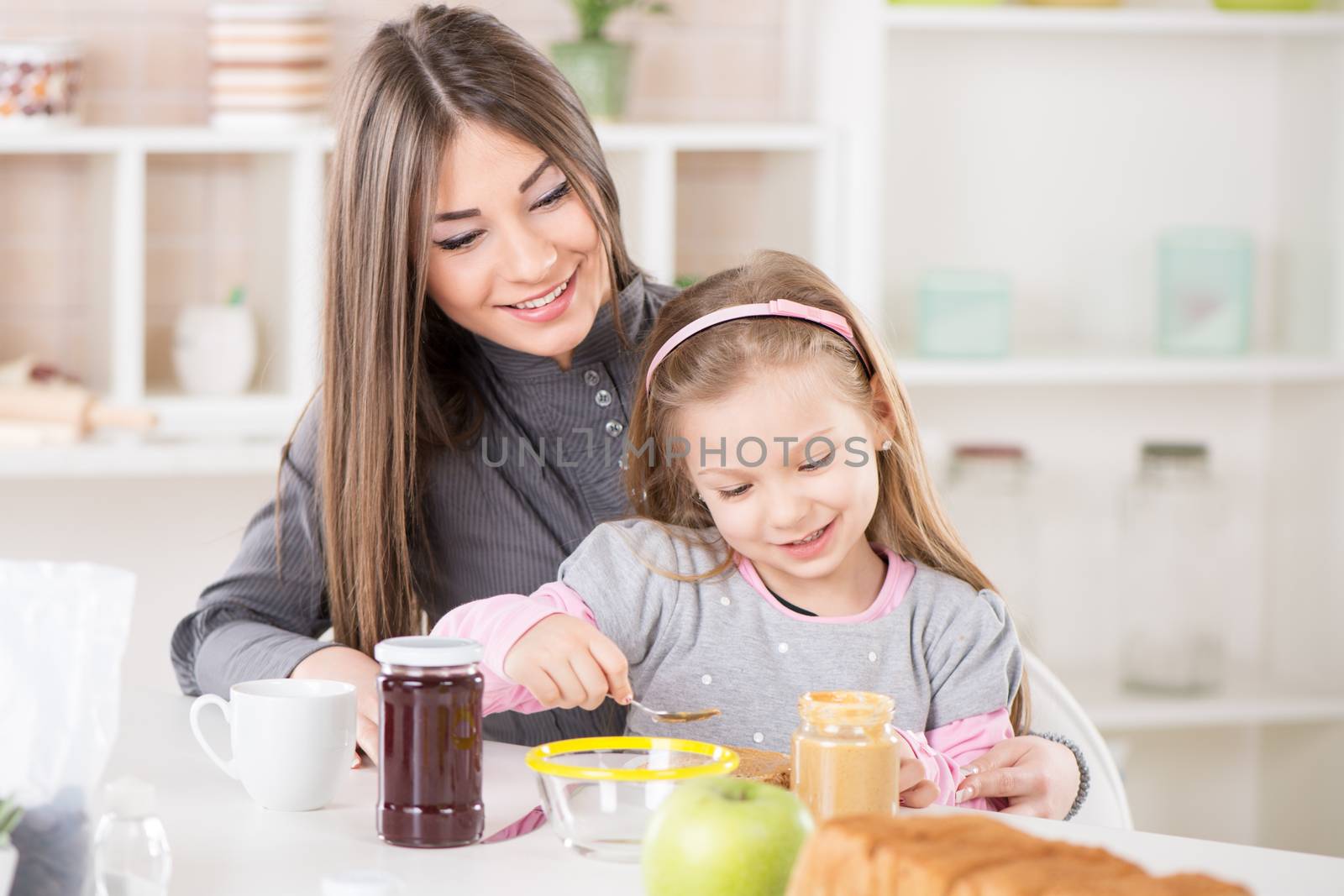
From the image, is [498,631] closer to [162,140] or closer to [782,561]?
[782,561]

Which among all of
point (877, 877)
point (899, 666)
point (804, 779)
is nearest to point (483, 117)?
point (899, 666)

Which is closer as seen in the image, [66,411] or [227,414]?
[66,411]

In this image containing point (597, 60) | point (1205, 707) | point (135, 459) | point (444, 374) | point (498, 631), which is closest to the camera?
point (498, 631)

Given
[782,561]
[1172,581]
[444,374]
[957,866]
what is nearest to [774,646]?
[782,561]

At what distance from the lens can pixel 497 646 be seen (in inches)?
45.7

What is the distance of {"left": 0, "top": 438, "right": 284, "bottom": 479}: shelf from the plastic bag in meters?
1.47

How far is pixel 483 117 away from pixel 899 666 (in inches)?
25.1

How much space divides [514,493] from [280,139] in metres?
1.03

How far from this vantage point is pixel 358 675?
1.27 metres

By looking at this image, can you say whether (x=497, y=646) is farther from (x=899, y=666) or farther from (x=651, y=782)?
(x=899, y=666)

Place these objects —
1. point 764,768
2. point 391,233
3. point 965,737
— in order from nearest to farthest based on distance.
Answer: point 764,768 → point 965,737 → point 391,233

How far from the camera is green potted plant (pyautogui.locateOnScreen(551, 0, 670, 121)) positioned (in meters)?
2.45

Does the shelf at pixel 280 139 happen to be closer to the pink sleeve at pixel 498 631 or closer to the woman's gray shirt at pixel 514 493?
the woman's gray shirt at pixel 514 493

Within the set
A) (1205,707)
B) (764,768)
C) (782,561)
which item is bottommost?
(1205,707)
